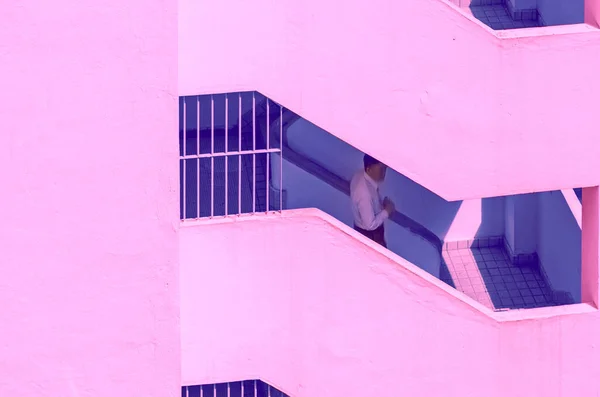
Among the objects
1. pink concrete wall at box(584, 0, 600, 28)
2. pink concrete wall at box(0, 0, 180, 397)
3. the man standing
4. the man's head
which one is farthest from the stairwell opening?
pink concrete wall at box(0, 0, 180, 397)

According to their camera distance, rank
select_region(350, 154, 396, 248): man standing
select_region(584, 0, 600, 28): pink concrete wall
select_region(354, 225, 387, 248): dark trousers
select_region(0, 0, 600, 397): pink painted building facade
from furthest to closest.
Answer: select_region(354, 225, 387, 248): dark trousers → select_region(350, 154, 396, 248): man standing → select_region(584, 0, 600, 28): pink concrete wall → select_region(0, 0, 600, 397): pink painted building facade

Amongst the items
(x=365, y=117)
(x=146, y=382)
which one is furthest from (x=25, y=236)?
(x=365, y=117)

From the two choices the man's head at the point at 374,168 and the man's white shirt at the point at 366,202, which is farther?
the man's white shirt at the point at 366,202

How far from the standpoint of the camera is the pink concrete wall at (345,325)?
1789 cm

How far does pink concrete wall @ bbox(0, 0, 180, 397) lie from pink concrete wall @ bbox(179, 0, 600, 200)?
33.6 inches

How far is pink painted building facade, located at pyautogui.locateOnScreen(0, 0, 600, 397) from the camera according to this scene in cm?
1680

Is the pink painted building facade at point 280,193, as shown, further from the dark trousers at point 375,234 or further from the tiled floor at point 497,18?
the tiled floor at point 497,18

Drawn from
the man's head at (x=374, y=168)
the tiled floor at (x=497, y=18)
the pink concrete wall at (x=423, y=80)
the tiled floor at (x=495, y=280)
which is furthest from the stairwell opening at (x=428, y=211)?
the pink concrete wall at (x=423, y=80)

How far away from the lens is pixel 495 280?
917 inches

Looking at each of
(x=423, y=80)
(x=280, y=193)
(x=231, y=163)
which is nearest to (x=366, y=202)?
(x=280, y=193)

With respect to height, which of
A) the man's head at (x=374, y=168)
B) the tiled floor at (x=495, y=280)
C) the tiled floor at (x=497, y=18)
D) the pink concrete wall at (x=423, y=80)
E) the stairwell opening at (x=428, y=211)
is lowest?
the tiled floor at (x=495, y=280)

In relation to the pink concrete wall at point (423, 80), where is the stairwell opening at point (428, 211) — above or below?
below

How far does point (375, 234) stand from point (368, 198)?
54 centimetres

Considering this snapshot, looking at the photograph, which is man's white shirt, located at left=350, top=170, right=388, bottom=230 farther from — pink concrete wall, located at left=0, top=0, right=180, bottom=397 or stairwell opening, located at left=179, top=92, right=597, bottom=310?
pink concrete wall, located at left=0, top=0, right=180, bottom=397
